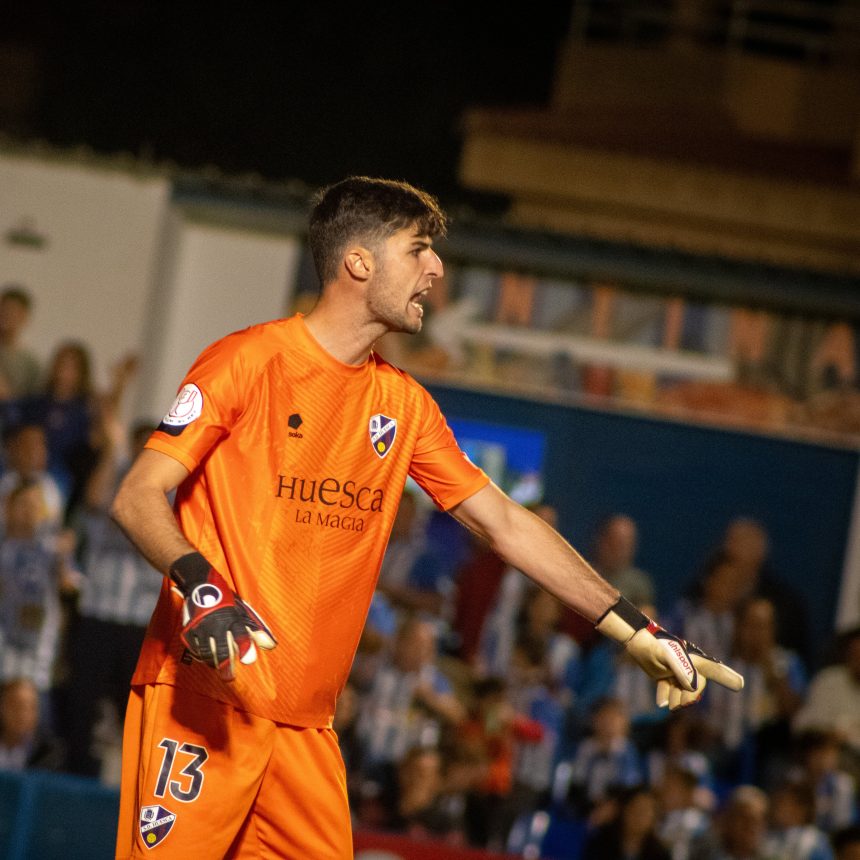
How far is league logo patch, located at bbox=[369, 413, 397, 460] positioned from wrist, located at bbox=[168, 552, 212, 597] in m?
0.71

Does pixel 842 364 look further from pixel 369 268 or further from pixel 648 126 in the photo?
pixel 369 268

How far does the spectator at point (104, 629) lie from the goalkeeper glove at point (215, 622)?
233 inches

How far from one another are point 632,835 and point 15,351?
18.3 feet

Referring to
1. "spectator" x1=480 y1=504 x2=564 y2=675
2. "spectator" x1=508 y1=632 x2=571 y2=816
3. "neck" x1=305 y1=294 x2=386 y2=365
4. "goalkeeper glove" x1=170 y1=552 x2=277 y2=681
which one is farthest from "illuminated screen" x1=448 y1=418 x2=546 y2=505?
"goalkeeper glove" x1=170 y1=552 x2=277 y2=681

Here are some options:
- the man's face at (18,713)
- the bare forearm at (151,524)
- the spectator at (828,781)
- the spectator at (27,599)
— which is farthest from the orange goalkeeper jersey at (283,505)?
the spectator at (27,599)

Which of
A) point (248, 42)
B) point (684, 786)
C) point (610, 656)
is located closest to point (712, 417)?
point (610, 656)

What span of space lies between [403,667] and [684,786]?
6.07 ft

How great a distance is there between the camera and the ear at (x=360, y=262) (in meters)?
3.56

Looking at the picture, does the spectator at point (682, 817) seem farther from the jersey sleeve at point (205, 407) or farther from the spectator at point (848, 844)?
the jersey sleeve at point (205, 407)

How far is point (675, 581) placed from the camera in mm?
10250

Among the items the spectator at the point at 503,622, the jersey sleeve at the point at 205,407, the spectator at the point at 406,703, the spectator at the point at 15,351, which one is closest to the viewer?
the jersey sleeve at the point at 205,407

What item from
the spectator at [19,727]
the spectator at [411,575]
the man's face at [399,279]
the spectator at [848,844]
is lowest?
the spectator at [19,727]

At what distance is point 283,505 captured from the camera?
3490 millimetres

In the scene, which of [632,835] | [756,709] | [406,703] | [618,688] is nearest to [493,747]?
[406,703]
